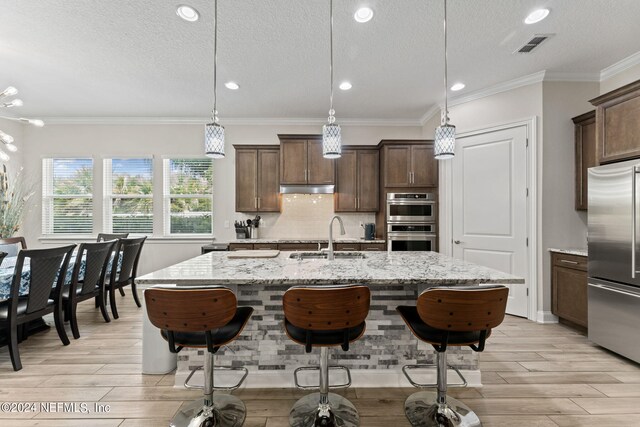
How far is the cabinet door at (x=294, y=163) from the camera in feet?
15.1

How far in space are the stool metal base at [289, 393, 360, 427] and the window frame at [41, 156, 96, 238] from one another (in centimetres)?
513

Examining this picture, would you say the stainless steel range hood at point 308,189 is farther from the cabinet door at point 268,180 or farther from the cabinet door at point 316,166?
the cabinet door at point 268,180

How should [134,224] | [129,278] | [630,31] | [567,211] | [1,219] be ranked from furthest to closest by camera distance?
[134,224], [1,219], [129,278], [567,211], [630,31]

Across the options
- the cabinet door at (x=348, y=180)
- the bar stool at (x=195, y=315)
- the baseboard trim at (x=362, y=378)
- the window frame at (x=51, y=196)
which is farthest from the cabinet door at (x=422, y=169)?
the window frame at (x=51, y=196)

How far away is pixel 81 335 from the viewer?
10.0 ft

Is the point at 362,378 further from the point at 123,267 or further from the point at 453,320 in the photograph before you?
the point at 123,267

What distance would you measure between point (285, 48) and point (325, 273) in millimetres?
2376

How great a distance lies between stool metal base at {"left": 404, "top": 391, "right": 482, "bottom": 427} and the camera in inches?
66.7

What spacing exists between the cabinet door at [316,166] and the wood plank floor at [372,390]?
3.06 metres

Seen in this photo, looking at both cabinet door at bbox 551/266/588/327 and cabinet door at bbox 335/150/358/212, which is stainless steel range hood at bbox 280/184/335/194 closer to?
cabinet door at bbox 335/150/358/212

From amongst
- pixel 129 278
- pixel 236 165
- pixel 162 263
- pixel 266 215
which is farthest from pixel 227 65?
pixel 162 263

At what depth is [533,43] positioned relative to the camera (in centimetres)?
281

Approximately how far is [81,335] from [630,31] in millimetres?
6280

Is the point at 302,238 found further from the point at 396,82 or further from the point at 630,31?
the point at 630,31
